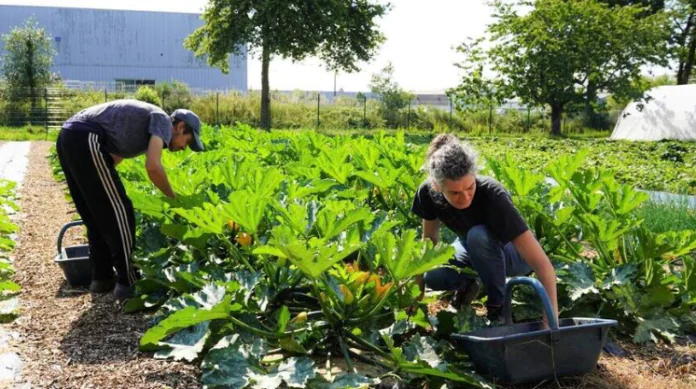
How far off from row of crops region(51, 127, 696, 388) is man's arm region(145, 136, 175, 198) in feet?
0.48

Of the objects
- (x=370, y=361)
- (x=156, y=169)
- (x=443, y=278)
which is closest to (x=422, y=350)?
(x=370, y=361)

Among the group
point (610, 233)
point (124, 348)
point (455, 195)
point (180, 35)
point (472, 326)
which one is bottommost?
point (124, 348)

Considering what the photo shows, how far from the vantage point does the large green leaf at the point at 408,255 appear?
2664 millimetres

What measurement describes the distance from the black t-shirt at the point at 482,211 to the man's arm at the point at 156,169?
146 cm

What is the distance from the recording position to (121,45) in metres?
49.1

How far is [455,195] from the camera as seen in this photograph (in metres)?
3.04

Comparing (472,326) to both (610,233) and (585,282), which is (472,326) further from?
(610,233)

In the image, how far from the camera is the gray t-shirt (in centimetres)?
411

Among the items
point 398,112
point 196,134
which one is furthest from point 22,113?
point 196,134

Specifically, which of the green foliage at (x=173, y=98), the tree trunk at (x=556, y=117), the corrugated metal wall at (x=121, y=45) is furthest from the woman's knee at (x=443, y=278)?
the corrugated metal wall at (x=121, y=45)

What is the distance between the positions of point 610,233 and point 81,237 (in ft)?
14.6

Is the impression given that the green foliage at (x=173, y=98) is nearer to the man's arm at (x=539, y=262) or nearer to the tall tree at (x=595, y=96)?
the tall tree at (x=595, y=96)

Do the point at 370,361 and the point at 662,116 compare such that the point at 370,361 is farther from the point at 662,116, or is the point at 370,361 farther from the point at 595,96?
the point at 595,96

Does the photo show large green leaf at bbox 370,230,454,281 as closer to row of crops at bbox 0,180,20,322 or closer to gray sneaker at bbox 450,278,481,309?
gray sneaker at bbox 450,278,481,309
